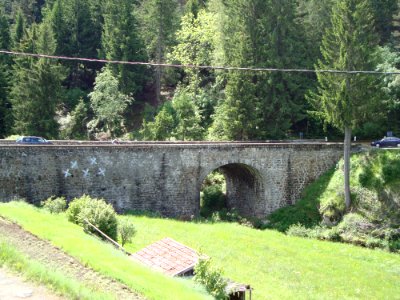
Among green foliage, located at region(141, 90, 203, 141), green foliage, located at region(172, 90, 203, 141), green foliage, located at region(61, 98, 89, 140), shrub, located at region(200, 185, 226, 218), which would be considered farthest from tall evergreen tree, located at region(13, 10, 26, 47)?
shrub, located at region(200, 185, 226, 218)

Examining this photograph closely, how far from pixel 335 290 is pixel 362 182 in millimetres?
11823

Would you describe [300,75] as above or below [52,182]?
above

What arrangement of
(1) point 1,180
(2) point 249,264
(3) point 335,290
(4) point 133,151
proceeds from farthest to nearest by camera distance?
(4) point 133,151 < (1) point 1,180 < (2) point 249,264 < (3) point 335,290

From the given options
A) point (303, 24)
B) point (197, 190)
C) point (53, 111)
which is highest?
point (303, 24)

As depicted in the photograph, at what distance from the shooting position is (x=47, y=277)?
11938 mm

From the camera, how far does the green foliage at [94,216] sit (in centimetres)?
2211

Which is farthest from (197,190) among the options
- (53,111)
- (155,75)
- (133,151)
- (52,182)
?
(155,75)

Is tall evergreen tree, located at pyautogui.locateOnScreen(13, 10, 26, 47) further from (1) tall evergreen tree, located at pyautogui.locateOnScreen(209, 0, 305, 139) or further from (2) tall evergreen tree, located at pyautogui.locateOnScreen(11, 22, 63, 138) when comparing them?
(1) tall evergreen tree, located at pyautogui.locateOnScreen(209, 0, 305, 139)

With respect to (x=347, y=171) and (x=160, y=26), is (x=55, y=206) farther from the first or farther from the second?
(x=160, y=26)

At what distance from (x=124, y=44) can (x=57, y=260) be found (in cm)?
4320

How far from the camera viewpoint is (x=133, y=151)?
31.8m

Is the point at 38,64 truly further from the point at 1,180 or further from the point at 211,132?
the point at 1,180

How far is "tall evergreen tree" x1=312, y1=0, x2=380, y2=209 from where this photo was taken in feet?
102

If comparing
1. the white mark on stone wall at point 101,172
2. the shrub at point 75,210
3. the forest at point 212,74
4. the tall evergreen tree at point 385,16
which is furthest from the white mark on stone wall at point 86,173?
the tall evergreen tree at point 385,16
